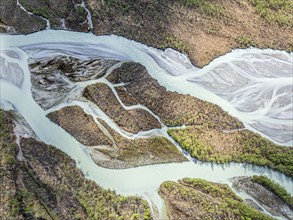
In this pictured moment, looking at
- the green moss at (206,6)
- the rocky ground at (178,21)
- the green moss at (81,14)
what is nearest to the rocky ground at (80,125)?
the rocky ground at (178,21)

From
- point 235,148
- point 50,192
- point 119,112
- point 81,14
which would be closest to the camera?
point 50,192

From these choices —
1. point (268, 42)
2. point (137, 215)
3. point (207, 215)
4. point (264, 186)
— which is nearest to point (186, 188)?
point (207, 215)

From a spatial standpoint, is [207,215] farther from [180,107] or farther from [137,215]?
[180,107]

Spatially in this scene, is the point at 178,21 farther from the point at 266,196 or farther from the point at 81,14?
the point at 266,196

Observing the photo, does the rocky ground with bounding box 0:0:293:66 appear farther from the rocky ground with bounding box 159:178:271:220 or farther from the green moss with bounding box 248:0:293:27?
the rocky ground with bounding box 159:178:271:220

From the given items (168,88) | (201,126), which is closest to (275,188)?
(201,126)

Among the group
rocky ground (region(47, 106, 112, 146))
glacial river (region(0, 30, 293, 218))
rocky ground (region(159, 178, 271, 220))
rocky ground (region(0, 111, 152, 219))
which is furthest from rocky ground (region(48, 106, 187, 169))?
rocky ground (region(159, 178, 271, 220))
